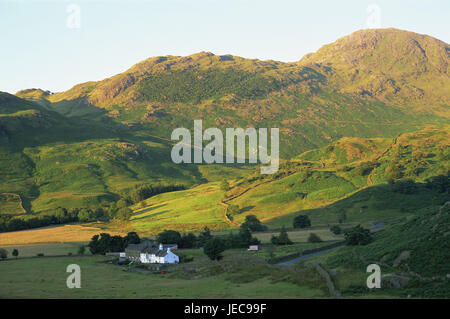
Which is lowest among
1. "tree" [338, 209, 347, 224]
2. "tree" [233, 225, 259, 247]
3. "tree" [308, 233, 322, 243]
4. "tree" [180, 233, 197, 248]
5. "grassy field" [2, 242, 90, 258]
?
"grassy field" [2, 242, 90, 258]

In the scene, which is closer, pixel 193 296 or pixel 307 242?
pixel 193 296

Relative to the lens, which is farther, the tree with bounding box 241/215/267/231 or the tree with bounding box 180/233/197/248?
the tree with bounding box 241/215/267/231

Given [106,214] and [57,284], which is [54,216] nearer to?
[106,214]

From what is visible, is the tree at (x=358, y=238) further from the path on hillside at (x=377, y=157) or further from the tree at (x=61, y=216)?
the tree at (x=61, y=216)

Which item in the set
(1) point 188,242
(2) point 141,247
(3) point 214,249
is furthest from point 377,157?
(3) point 214,249

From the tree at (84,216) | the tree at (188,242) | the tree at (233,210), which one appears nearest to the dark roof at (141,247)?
the tree at (188,242)

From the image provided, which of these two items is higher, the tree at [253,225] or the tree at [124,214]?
the tree at [253,225]

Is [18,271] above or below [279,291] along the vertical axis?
below

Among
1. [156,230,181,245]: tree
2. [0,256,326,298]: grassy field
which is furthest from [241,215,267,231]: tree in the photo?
[0,256,326,298]: grassy field

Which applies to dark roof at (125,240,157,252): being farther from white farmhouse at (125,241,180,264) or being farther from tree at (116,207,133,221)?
tree at (116,207,133,221)

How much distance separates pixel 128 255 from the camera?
96125mm

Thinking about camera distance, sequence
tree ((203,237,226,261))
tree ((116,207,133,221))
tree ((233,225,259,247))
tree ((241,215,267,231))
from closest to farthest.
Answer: tree ((203,237,226,261))
tree ((233,225,259,247))
tree ((241,215,267,231))
tree ((116,207,133,221))

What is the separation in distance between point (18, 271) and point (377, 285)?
61.2 metres
